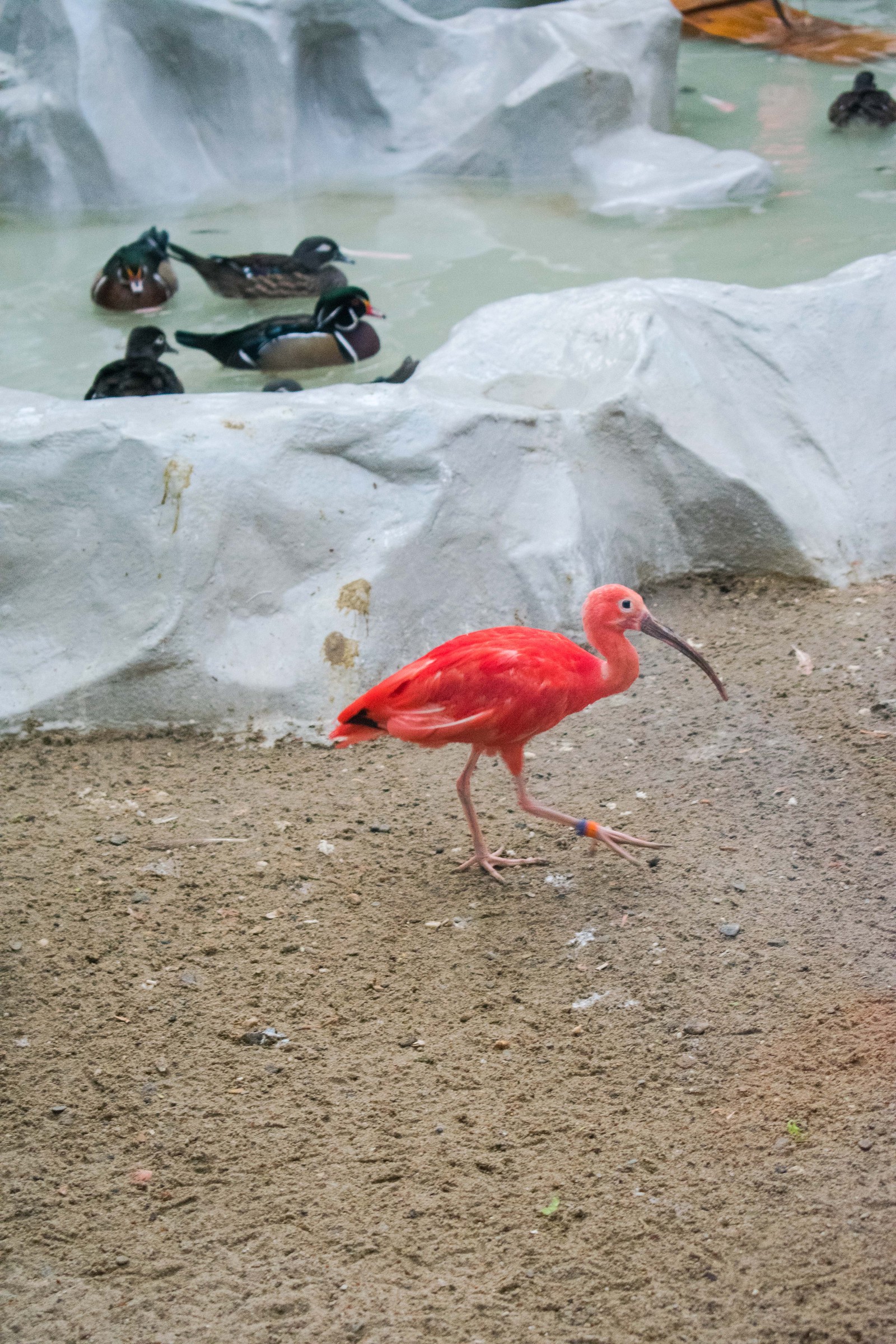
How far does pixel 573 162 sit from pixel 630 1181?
10173mm

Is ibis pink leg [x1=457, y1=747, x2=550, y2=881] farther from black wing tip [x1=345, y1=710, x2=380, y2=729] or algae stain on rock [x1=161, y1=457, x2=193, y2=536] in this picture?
algae stain on rock [x1=161, y1=457, x2=193, y2=536]

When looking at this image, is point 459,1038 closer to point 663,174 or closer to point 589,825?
point 589,825

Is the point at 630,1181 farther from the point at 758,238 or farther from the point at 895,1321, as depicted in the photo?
the point at 758,238

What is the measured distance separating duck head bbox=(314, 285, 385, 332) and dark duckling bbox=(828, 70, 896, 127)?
606 centimetres

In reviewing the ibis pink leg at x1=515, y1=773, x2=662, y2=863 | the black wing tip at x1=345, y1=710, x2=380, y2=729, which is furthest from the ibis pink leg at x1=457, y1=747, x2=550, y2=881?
the black wing tip at x1=345, y1=710, x2=380, y2=729

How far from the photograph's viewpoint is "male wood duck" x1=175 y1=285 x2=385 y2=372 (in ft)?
24.3

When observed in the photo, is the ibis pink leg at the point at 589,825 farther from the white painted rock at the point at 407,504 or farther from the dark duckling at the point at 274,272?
the dark duckling at the point at 274,272

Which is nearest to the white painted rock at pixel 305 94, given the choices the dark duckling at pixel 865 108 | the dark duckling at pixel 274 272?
the dark duckling at pixel 865 108

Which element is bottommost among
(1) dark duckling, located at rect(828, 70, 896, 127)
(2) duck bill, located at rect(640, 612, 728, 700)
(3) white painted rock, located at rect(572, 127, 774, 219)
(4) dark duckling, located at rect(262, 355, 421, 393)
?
(4) dark duckling, located at rect(262, 355, 421, 393)

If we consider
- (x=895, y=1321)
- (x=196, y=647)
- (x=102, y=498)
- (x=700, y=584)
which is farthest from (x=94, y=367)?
(x=895, y=1321)

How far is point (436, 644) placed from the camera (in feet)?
15.7

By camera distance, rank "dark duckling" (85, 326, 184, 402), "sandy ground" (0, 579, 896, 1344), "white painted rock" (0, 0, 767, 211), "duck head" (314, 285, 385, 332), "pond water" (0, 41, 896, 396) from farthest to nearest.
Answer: "white painted rock" (0, 0, 767, 211), "pond water" (0, 41, 896, 396), "duck head" (314, 285, 385, 332), "dark duckling" (85, 326, 184, 402), "sandy ground" (0, 579, 896, 1344)

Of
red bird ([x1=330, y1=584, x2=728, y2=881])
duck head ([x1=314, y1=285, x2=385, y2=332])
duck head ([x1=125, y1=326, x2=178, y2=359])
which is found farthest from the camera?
duck head ([x1=314, y1=285, x2=385, y2=332])

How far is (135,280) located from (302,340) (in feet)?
5.31
